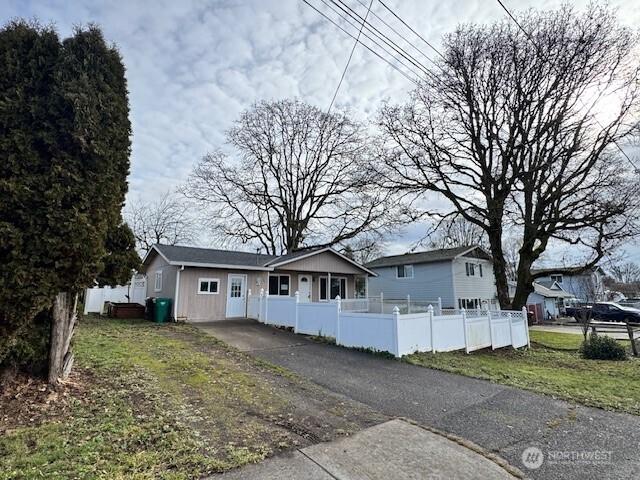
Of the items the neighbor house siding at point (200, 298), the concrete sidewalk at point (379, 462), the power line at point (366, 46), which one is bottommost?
the concrete sidewalk at point (379, 462)

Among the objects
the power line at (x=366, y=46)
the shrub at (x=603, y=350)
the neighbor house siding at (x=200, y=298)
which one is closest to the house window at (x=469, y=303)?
the shrub at (x=603, y=350)

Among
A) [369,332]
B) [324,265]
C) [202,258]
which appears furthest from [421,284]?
[369,332]

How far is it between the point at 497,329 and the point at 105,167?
41.4 ft

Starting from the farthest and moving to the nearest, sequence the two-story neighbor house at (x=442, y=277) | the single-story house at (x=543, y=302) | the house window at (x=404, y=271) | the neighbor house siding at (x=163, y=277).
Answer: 1. the single-story house at (x=543, y=302)
2. the house window at (x=404, y=271)
3. the two-story neighbor house at (x=442, y=277)
4. the neighbor house siding at (x=163, y=277)

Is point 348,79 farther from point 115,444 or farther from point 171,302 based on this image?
point 171,302

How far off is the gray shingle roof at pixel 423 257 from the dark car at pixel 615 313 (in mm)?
11582

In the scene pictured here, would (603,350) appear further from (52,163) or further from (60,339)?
(52,163)

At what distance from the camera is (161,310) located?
46.8 ft

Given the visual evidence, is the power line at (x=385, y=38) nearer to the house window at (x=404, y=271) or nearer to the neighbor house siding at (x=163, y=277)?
the neighbor house siding at (x=163, y=277)

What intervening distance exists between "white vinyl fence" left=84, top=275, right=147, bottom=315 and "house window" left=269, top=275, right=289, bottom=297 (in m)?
7.07

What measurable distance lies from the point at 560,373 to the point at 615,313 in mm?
25177

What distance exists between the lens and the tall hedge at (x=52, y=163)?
4164 mm

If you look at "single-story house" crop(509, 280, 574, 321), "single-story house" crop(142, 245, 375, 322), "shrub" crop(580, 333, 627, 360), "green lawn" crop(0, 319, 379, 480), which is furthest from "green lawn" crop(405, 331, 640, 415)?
"single-story house" crop(509, 280, 574, 321)

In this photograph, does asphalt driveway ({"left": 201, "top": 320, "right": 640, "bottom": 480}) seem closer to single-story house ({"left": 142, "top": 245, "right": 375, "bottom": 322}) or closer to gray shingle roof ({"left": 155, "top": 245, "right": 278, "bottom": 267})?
single-story house ({"left": 142, "top": 245, "right": 375, "bottom": 322})
